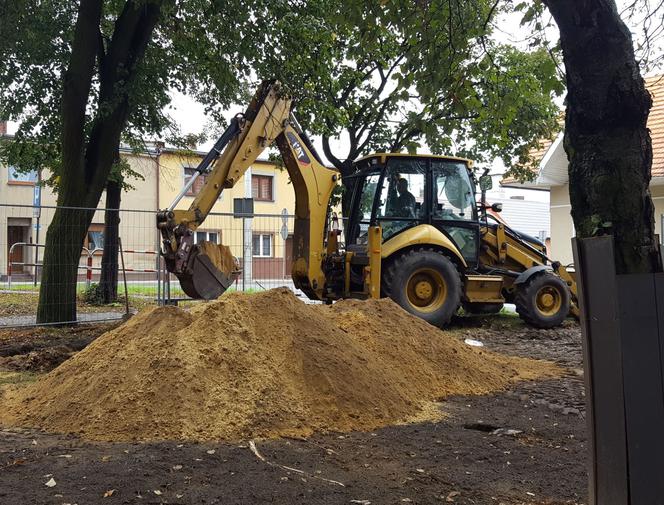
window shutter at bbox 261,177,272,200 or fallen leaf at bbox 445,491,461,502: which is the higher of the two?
window shutter at bbox 261,177,272,200

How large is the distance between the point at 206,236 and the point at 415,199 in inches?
145

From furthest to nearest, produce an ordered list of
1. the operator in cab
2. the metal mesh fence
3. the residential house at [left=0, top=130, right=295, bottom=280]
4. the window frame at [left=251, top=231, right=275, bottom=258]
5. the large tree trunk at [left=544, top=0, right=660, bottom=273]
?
the window frame at [left=251, top=231, right=275, bottom=258]
the residential house at [left=0, top=130, right=295, bottom=280]
the operator in cab
the metal mesh fence
the large tree trunk at [left=544, top=0, right=660, bottom=273]

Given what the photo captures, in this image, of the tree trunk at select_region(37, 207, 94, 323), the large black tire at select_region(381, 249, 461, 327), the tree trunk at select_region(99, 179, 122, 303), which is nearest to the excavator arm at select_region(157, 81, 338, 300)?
the large black tire at select_region(381, 249, 461, 327)

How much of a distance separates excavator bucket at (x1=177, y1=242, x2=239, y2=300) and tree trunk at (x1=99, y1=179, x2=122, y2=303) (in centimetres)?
338

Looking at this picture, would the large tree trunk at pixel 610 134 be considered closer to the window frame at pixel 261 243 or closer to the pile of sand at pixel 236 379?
the pile of sand at pixel 236 379

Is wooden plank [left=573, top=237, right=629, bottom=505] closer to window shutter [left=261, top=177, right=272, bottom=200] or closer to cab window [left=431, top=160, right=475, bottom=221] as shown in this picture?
cab window [left=431, top=160, right=475, bottom=221]

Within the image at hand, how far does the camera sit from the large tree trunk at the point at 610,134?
2.90m

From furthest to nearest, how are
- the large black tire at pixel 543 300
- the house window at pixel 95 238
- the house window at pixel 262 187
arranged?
the house window at pixel 262 187 → the house window at pixel 95 238 → the large black tire at pixel 543 300

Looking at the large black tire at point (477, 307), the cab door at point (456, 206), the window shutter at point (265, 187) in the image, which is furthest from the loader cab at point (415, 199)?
the window shutter at point (265, 187)

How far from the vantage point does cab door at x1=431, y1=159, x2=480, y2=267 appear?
455 inches

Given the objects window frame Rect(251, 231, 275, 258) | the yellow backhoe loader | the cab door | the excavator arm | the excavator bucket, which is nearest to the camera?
the excavator arm

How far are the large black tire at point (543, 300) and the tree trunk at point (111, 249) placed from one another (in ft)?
25.5

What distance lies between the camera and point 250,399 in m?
5.38

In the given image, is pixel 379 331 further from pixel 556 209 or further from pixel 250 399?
pixel 556 209
